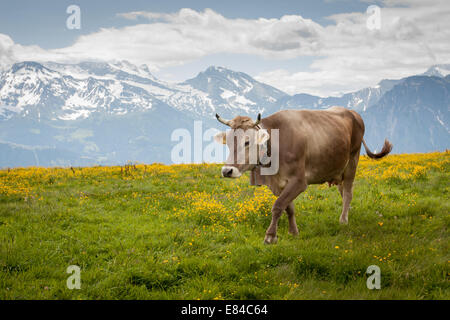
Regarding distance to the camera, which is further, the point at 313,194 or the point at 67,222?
the point at 313,194

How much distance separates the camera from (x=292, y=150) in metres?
7.84

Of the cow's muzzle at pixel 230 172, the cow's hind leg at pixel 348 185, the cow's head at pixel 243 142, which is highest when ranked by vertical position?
the cow's head at pixel 243 142

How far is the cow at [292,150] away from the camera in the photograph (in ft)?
24.6

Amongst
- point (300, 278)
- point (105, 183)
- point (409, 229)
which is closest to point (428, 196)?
point (409, 229)

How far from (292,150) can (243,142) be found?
4.05 feet

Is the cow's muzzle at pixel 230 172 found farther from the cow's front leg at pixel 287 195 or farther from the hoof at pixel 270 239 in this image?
the hoof at pixel 270 239

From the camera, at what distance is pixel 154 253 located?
286 inches

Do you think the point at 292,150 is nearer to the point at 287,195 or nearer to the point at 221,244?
the point at 287,195

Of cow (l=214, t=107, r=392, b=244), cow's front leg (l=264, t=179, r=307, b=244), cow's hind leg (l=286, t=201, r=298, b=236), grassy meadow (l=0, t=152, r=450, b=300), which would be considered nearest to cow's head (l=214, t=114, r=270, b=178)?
cow (l=214, t=107, r=392, b=244)

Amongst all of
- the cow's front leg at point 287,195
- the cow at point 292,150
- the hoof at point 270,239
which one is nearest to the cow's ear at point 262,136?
the cow at point 292,150

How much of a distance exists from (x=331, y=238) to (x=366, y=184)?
239 inches

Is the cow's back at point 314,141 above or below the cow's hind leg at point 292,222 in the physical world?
above
